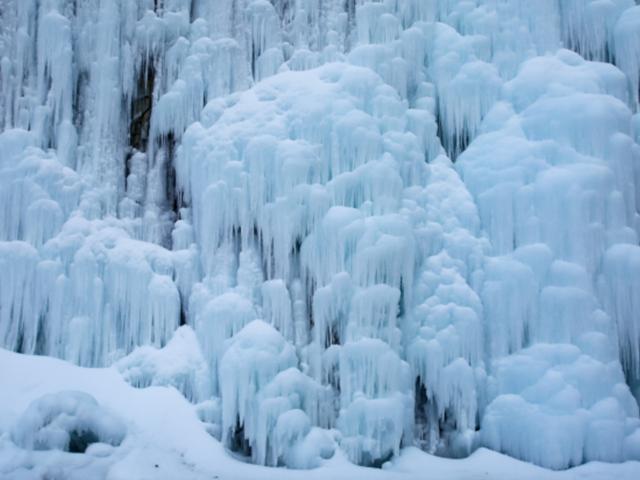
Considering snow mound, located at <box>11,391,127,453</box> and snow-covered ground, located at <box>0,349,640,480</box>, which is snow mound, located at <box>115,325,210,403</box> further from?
snow mound, located at <box>11,391,127,453</box>

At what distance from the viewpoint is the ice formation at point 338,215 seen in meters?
6.81

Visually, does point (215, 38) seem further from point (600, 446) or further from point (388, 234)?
point (600, 446)

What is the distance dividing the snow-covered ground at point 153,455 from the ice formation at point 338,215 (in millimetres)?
172

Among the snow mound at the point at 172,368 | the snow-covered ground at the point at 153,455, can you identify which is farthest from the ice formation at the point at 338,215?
the snow-covered ground at the point at 153,455

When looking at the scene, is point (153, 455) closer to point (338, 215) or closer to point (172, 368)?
point (172, 368)

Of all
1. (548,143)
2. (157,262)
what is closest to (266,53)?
(157,262)

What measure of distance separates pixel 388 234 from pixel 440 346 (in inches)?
51.9

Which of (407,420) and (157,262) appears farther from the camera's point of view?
(157,262)

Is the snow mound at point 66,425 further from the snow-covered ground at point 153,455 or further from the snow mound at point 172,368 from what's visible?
the snow mound at point 172,368

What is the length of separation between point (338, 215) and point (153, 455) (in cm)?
311

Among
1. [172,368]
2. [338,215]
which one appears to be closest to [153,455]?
[172,368]

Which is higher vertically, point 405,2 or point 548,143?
point 405,2

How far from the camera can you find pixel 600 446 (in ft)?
21.4

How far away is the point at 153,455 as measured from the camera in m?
6.43
